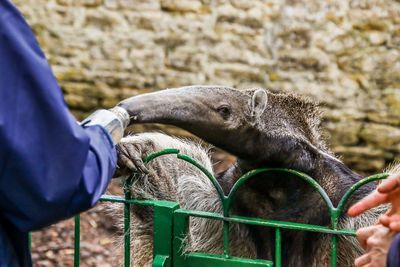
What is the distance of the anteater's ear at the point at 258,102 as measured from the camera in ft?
11.0

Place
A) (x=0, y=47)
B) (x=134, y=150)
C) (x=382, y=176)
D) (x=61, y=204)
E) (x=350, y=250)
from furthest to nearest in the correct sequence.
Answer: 1. (x=350, y=250)
2. (x=134, y=150)
3. (x=382, y=176)
4. (x=61, y=204)
5. (x=0, y=47)

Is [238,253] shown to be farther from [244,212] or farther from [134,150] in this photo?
[134,150]

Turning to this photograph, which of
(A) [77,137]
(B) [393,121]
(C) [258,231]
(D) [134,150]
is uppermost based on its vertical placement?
(A) [77,137]

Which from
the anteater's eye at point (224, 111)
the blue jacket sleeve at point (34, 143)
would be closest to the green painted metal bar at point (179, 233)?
the anteater's eye at point (224, 111)

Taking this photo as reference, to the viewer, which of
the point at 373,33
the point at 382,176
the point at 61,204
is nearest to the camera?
the point at 61,204

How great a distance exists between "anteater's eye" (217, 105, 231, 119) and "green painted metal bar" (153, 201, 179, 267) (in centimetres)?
45

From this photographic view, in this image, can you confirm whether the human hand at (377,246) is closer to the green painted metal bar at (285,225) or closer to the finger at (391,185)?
the finger at (391,185)

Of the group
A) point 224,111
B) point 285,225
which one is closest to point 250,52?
point 224,111

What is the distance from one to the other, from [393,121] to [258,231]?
5270 millimetres

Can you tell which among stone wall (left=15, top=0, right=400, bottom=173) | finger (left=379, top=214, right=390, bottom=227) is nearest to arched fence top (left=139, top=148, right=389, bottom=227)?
finger (left=379, top=214, right=390, bottom=227)

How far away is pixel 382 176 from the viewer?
106 inches

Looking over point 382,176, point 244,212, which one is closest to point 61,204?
point 382,176

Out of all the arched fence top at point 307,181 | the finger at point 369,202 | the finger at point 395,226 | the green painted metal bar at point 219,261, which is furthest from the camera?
the green painted metal bar at point 219,261

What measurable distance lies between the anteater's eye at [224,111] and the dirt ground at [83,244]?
110 inches
